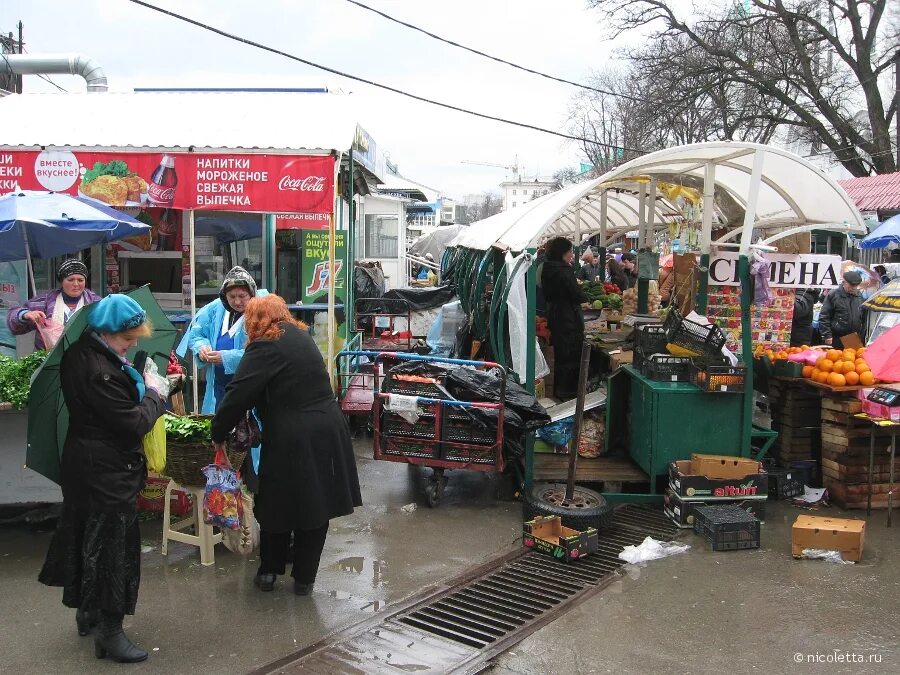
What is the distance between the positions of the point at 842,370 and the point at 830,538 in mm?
1727

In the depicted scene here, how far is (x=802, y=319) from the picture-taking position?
381 inches

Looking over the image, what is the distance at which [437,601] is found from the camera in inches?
185

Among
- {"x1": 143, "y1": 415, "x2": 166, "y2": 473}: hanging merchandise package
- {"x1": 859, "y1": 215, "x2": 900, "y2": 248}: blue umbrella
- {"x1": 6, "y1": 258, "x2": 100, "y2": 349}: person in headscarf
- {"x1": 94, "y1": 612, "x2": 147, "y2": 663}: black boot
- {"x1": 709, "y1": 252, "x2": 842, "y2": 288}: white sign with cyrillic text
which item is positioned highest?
{"x1": 859, "y1": 215, "x2": 900, "y2": 248}: blue umbrella

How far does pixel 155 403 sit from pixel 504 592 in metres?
2.42

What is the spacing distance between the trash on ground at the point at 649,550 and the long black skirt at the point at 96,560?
3.20m

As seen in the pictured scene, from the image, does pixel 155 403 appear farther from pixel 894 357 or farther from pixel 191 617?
pixel 894 357

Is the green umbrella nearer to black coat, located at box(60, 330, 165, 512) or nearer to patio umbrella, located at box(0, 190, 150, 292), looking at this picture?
black coat, located at box(60, 330, 165, 512)

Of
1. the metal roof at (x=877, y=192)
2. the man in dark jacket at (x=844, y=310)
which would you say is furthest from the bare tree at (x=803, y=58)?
the man in dark jacket at (x=844, y=310)

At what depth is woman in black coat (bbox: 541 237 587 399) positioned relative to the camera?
776 centimetres

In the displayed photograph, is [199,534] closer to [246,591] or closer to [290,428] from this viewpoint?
[246,591]

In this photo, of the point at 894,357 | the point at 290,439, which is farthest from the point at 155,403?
the point at 894,357

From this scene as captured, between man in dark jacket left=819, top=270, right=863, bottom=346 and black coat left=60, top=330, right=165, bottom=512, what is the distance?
8442 millimetres

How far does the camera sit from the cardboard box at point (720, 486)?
589cm

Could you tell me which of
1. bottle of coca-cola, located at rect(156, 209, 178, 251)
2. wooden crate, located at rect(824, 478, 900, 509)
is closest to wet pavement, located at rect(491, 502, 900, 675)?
wooden crate, located at rect(824, 478, 900, 509)
